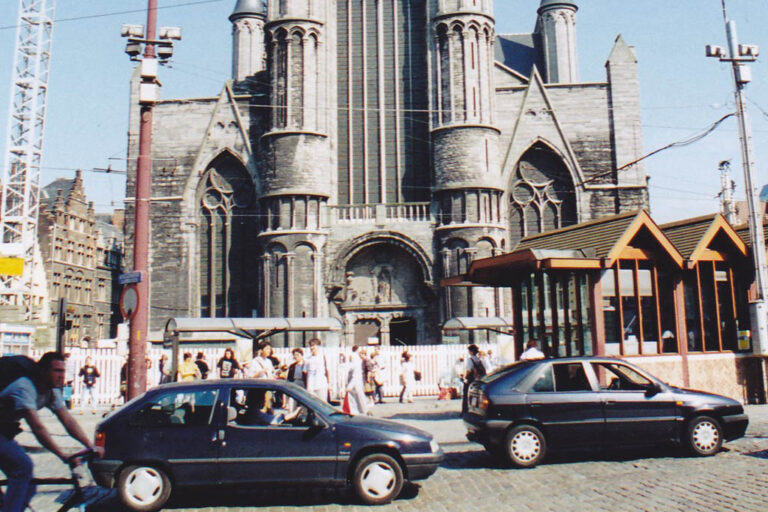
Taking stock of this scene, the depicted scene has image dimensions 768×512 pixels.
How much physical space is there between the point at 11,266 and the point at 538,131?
2000 centimetres

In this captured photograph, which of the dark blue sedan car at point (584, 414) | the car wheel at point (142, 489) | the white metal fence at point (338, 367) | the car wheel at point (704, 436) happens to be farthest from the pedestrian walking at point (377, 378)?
the car wheel at point (142, 489)

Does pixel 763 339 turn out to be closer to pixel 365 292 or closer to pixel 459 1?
pixel 365 292

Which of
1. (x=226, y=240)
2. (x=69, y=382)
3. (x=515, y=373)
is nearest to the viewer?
(x=515, y=373)

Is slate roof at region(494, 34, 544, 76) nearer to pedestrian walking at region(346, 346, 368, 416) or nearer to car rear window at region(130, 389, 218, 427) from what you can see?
pedestrian walking at region(346, 346, 368, 416)

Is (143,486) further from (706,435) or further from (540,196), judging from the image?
(540,196)

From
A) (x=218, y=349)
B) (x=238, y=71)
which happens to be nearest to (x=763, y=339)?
(x=218, y=349)

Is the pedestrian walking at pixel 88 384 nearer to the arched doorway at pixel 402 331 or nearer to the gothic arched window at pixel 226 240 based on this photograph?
the gothic arched window at pixel 226 240

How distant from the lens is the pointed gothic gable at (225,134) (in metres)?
27.8

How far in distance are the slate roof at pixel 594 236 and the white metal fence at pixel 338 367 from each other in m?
5.49

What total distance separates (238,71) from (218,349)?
2082cm

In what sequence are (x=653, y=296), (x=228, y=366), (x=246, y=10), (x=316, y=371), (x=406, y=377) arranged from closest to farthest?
1. (x=316, y=371)
2. (x=653, y=296)
3. (x=228, y=366)
4. (x=406, y=377)
5. (x=246, y=10)

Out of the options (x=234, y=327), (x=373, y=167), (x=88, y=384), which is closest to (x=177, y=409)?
(x=88, y=384)

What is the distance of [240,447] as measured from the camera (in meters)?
6.83

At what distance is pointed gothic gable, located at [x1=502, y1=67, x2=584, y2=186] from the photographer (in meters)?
27.6
